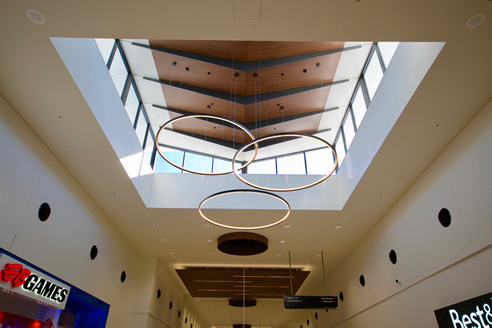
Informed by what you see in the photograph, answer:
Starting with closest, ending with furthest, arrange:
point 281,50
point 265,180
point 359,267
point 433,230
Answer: point 433,230
point 281,50
point 265,180
point 359,267

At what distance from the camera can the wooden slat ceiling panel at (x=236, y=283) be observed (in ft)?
68.6

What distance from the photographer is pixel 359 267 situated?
16.3 meters

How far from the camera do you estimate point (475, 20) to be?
6.49 m

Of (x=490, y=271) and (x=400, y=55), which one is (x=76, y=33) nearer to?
(x=400, y=55)


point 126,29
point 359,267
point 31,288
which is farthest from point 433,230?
point 31,288

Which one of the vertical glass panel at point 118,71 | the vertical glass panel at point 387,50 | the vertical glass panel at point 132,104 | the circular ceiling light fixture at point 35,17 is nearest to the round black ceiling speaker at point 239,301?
the vertical glass panel at point 132,104

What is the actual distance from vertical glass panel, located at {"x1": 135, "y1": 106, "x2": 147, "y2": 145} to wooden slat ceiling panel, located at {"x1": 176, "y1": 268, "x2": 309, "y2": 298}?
988 cm

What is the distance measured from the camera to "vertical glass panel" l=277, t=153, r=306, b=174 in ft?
53.8

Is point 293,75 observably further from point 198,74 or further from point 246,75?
point 198,74

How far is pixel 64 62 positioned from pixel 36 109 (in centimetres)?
211

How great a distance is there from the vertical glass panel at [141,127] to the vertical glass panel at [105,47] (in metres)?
3.94

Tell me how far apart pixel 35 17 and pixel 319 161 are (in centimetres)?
1326

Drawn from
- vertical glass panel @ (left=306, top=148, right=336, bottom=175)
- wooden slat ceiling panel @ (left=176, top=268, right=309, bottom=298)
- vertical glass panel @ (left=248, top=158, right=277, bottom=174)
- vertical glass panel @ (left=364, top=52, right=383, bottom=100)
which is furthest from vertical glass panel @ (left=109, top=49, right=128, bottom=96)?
wooden slat ceiling panel @ (left=176, top=268, right=309, bottom=298)

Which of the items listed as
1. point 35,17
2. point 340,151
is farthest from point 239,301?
point 35,17
